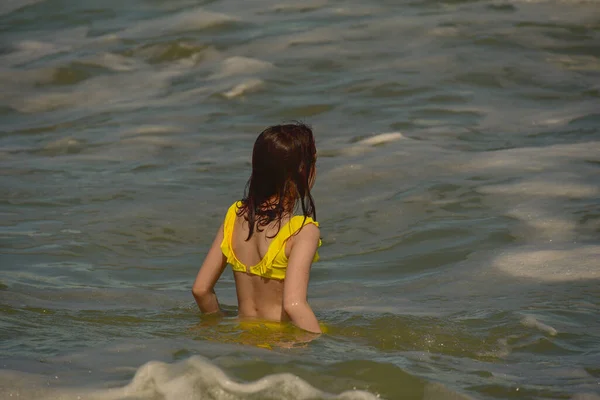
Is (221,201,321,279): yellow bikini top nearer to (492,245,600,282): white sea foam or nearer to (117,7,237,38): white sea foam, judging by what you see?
(492,245,600,282): white sea foam

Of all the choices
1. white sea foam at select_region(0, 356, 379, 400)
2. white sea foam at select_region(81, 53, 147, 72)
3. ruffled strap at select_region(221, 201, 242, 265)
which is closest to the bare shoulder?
ruffled strap at select_region(221, 201, 242, 265)

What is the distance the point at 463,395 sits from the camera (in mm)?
3547

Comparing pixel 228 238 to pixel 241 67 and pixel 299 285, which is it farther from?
pixel 241 67

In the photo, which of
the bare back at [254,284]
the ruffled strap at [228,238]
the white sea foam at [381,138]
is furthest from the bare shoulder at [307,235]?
the white sea foam at [381,138]

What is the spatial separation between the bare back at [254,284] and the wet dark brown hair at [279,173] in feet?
0.20

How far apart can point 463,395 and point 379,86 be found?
7808 millimetres

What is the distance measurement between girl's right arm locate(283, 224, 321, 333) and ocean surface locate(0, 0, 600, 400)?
103 mm

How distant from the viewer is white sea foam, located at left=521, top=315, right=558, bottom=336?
14.9ft

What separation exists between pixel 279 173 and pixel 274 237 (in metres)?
0.30

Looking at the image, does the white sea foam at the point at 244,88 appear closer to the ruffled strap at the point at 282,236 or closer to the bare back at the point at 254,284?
the bare back at the point at 254,284

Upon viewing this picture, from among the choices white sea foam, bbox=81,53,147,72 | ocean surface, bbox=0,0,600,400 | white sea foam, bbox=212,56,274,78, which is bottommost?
ocean surface, bbox=0,0,600,400

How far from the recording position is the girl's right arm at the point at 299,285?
416 centimetres

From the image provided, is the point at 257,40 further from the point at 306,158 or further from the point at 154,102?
the point at 306,158

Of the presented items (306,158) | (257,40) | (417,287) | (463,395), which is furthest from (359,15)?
(463,395)
